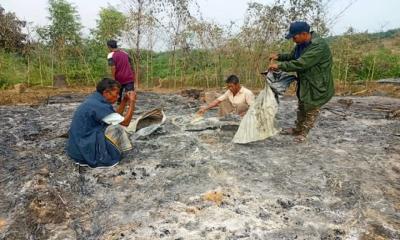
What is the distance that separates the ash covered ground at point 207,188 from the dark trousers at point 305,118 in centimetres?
21

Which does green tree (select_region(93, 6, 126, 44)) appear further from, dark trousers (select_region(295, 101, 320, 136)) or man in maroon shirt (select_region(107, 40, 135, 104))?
dark trousers (select_region(295, 101, 320, 136))

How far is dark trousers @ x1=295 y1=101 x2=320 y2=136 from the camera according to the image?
4953 millimetres

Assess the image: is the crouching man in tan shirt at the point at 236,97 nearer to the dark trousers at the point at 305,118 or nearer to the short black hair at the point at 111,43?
the dark trousers at the point at 305,118

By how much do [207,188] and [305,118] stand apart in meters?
1.98

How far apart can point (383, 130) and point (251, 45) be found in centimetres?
495

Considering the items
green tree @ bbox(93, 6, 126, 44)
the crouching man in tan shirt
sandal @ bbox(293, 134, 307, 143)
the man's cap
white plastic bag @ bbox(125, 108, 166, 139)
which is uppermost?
green tree @ bbox(93, 6, 126, 44)

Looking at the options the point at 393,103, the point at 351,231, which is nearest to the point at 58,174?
the point at 351,231

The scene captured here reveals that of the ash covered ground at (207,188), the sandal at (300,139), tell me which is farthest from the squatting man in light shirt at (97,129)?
the sandal at (300,139)

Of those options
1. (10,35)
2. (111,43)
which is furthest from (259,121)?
(10,35)

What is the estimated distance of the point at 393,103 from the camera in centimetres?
811

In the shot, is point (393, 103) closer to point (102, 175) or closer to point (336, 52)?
point (336, 52)

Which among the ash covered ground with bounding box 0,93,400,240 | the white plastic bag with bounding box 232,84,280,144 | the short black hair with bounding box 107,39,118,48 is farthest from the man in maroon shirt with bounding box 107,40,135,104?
the white plastic bag with bounding box 232,84,280,144

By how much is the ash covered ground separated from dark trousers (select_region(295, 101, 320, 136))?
0.68 ft

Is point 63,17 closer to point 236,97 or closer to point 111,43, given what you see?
point 111,43
